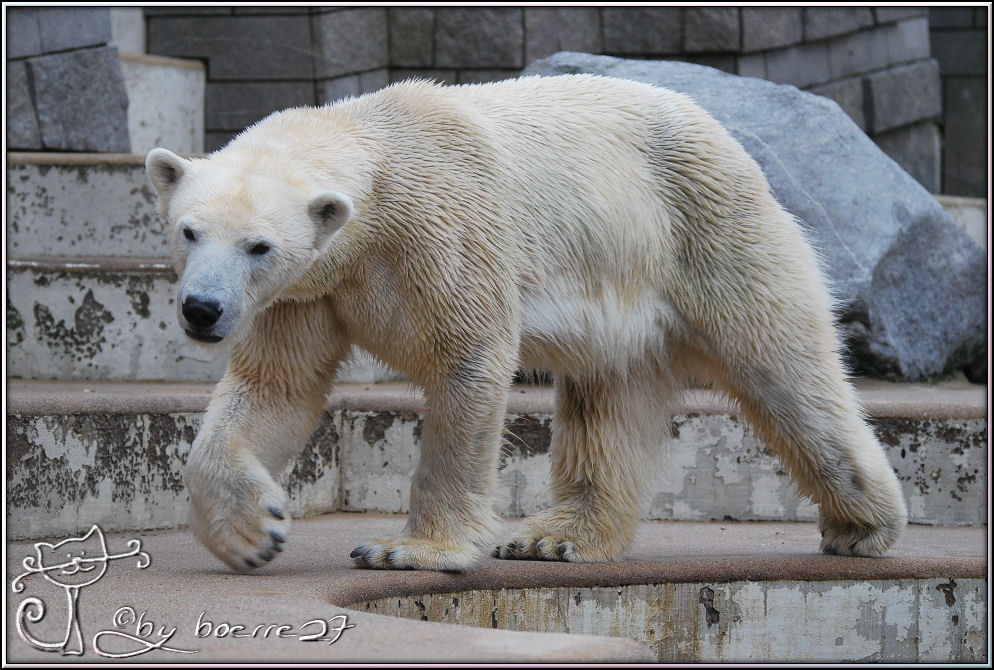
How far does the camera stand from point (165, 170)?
305 cm

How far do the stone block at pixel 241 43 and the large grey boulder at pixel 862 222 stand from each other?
208cm

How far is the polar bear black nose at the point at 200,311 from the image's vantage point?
2.76 metres

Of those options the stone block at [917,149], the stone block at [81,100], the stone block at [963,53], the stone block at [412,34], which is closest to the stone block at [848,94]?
the stone block at [917,149]

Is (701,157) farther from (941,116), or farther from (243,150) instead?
(941,116)

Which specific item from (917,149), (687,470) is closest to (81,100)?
(687,470)

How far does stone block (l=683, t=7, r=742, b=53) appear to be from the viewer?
7.86 m

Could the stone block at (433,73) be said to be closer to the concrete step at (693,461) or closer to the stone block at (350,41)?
the stone block at (350,41)

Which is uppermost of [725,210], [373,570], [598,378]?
[725,210]

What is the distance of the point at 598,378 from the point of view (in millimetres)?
3777

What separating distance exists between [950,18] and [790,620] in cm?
740

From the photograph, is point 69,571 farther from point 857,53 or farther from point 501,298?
point 857,53

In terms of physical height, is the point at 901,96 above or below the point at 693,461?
above

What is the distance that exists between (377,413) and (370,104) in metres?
1.63

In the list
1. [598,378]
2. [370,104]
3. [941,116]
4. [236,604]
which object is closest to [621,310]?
[598,378]
